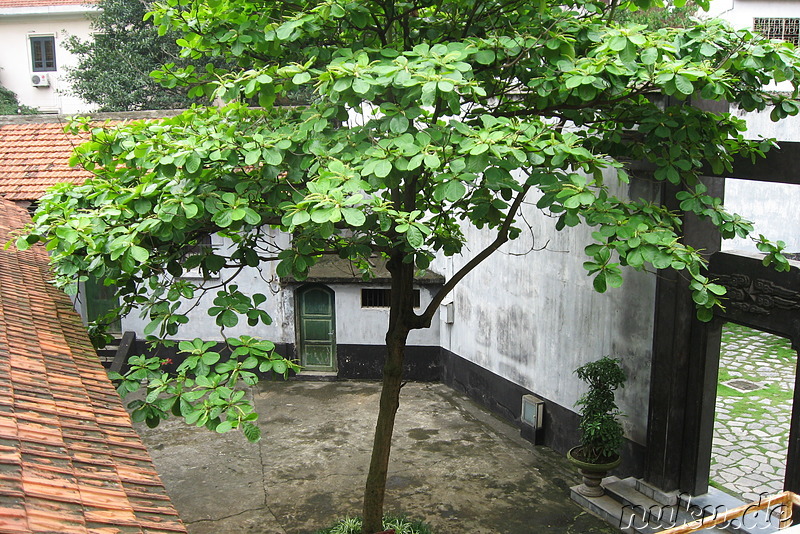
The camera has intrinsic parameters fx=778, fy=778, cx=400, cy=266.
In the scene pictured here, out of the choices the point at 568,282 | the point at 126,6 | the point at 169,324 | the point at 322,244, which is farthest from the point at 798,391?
the point at 126,6

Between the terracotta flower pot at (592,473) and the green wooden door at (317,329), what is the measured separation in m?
6.75

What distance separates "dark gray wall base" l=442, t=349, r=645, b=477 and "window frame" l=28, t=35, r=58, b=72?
2111cm

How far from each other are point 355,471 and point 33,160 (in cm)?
834

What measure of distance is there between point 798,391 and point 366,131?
5.40 meters

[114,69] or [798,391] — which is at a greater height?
[114,69]

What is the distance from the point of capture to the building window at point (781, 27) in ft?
66.1

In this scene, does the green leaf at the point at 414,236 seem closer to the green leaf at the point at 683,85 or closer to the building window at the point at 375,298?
the green leaf at the point at 683,85

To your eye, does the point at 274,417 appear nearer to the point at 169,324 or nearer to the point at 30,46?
the point at 169,324

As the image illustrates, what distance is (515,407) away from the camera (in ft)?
44.0

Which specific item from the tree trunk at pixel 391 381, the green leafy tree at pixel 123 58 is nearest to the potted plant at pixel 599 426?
the tree trunk at pixel 391 381

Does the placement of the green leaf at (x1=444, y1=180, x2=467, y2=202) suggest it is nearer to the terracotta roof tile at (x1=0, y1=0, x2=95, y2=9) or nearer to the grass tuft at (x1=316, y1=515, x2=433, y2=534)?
the grass tuft at (x1=316, y1=515, x2=433, y2=534)

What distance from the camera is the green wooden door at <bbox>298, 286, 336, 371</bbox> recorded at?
1611cm

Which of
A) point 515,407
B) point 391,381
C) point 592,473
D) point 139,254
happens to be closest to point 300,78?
point 139,254

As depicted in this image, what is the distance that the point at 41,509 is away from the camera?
11.1 ft
